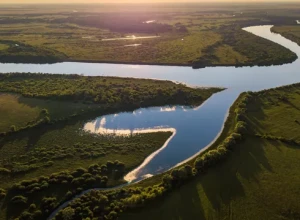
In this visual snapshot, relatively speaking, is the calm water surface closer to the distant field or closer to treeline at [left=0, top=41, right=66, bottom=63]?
treeline at [left=0, top=41, right=66, bottom=63]

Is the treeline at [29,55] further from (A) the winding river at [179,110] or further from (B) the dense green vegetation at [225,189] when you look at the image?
(B) the dense green vegetation at [225,189]

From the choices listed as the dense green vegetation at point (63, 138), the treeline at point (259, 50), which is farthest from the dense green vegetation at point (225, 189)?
the treeline at point (259, 50)

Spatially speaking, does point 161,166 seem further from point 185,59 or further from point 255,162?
point 185,59

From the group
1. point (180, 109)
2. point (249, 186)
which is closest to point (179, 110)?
point (180, 109)

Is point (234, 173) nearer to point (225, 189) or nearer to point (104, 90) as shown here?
point (225, 189)

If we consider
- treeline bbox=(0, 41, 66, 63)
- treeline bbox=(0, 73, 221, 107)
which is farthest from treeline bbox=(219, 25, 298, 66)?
treeline bbox=(0, 41, 66, 63)
